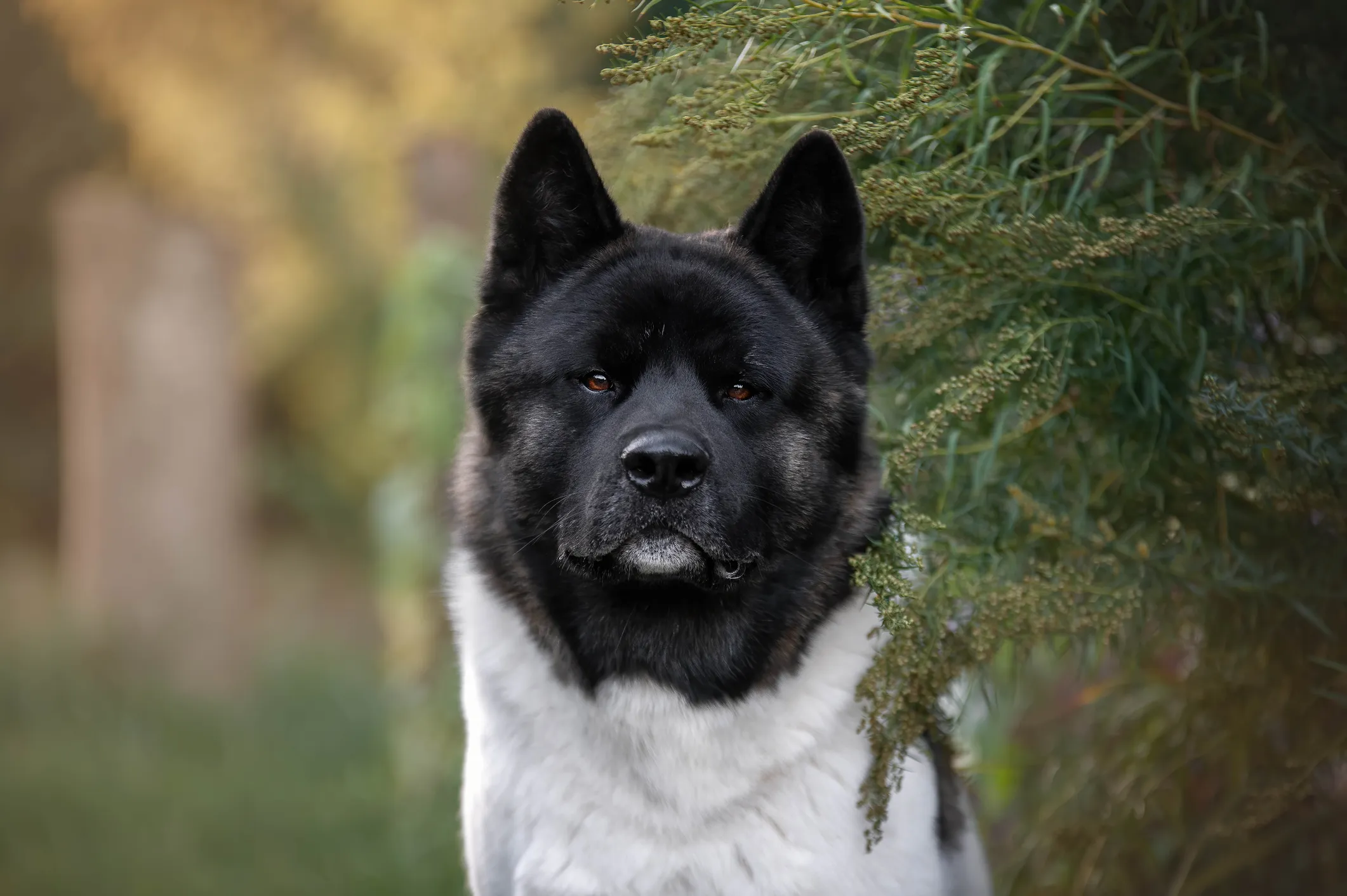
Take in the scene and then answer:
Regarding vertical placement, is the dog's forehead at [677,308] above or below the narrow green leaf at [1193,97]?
below

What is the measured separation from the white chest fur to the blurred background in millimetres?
2599

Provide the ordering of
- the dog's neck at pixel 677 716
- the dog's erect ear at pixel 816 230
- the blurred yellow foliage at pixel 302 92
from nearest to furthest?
1. the dog's erect ear at pixel 816 230
2. the dog's neck at pixel 677 716
3. the blurred yellow foliage at pixel 302 92

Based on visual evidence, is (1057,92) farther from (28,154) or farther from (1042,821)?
(28,154)

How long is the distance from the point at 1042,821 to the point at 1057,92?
69.1 inches

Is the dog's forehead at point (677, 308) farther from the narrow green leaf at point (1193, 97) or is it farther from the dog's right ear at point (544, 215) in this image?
the narrow green leaf at point (1193, 97)

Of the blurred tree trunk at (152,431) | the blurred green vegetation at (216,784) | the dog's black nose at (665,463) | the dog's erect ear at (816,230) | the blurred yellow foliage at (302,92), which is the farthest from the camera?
the blurred tree trunk at (152,431)

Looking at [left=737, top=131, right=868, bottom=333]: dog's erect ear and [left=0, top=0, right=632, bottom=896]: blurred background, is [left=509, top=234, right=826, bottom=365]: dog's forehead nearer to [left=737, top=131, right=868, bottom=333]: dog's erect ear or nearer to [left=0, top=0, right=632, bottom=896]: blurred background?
[left=737, top=131, right=868, bottom=333]: dog's erect ear

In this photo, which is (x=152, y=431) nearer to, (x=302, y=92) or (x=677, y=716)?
(x=302, y=92)

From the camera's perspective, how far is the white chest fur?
236 centimetres

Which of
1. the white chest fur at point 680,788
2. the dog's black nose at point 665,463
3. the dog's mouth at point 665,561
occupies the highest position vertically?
the dog's black nose at point 665,463

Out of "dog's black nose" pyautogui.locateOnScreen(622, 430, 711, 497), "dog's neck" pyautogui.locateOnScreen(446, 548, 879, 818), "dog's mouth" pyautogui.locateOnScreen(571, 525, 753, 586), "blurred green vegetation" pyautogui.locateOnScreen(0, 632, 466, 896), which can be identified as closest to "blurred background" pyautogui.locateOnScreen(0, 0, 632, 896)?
"blurred green vegetation" pyautogui.locateOnScreen(0, 632, 466, 896)

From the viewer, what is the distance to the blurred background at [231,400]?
543 cm

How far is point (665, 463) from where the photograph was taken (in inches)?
87.8

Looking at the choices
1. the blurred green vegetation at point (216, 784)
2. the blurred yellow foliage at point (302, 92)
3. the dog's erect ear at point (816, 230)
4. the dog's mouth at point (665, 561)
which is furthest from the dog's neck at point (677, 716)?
the blurred yellow foliage at point (302, 92)
